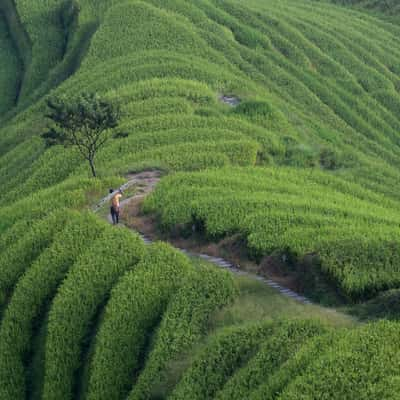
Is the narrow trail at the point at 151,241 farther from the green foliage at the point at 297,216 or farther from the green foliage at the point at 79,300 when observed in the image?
the green foliage at the point at 79,300

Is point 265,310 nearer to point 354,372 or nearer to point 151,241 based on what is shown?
point 354,372

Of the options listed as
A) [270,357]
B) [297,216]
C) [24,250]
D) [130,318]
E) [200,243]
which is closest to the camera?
[270,357]

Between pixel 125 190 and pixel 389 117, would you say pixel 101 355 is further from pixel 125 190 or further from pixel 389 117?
pixel 389 117

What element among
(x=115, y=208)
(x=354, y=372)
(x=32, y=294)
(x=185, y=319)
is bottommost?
(x=32, y=294)

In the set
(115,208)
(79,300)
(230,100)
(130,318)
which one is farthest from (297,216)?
(230,100)

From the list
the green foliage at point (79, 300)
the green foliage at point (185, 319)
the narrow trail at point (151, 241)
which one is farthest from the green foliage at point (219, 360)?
the green foliage at point (79, 300)

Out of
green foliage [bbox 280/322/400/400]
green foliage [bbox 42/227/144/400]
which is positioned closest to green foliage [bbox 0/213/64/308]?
green foliage [bbox 42/227/144/400]

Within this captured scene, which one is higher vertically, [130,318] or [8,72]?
[130,318]
